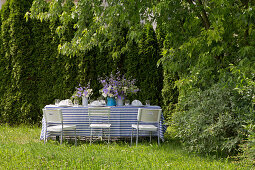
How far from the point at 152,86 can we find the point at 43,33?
10.9ft

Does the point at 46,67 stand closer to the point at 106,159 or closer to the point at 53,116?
the point at 53,116

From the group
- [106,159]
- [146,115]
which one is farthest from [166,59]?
[106,159]

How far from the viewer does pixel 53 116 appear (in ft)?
19.1

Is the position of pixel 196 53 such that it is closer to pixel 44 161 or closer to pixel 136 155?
pixel 136 155

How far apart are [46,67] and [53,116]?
120 inches

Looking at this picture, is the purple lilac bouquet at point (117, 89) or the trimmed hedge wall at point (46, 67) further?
the trimmed hedge wall at point (46, 67)

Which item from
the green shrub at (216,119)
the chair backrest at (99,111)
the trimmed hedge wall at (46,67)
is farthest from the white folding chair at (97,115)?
the trimmed hedge wall at (46,67)

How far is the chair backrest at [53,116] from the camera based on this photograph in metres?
5.78

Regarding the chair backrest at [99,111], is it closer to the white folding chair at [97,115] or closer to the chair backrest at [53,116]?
the white folding chair at [97,115]

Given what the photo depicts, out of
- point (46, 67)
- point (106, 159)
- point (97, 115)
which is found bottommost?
point (106, 159)

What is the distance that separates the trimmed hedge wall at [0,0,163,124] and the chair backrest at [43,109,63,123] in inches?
A: 101

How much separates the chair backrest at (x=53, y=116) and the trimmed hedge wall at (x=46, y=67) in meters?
2.57

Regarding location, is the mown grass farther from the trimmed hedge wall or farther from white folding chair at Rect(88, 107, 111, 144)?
the trimmed hedge wall

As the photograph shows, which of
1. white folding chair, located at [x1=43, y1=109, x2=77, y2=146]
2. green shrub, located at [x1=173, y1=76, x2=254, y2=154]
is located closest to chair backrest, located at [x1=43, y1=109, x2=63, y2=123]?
white folding chair, located at [x1=43, y1=109, x2=77, y2=146]
